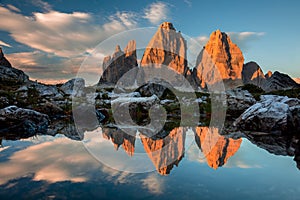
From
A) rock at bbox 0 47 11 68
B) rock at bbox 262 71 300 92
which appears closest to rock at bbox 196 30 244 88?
rock at bbox 0 47 11 68

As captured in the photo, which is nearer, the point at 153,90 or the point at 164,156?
the point at 164,156

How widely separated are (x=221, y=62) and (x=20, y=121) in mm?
190666

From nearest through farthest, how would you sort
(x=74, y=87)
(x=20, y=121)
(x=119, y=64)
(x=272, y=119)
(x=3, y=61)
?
(x=272, y=119), (x=20, y=121), (x=74, y=87), (x=3, y=61), (x=119, y=64)

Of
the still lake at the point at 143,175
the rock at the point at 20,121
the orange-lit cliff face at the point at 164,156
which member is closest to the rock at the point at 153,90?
the rock at the point at 20,121

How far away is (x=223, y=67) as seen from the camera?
18850cm

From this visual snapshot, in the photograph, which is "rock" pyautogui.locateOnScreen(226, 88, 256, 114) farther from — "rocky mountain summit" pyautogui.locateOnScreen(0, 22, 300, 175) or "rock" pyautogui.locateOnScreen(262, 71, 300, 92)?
"rock" pyautogui.locateOnScreen(262, 71, 300, 92)

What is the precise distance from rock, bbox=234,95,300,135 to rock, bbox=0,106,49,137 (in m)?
10.2

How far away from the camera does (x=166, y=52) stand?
14862cm

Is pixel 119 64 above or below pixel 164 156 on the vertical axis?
above

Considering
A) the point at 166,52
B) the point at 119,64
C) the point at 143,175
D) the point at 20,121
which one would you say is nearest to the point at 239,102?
the point at 20,121

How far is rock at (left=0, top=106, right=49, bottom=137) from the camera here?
426 inches

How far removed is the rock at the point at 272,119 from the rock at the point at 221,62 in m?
173

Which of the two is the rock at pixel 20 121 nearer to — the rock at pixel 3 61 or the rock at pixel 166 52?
the rock at pixel 166 52

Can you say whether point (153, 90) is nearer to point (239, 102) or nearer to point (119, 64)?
point (239, 102)
